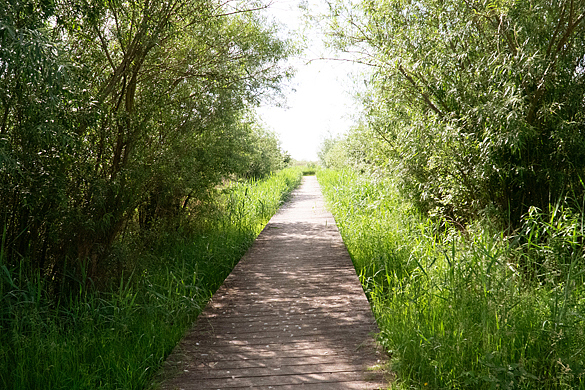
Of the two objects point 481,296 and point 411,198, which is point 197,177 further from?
point 481,296

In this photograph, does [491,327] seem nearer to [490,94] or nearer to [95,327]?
[490,94]

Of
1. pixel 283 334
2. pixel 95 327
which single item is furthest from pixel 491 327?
pixel 95 327

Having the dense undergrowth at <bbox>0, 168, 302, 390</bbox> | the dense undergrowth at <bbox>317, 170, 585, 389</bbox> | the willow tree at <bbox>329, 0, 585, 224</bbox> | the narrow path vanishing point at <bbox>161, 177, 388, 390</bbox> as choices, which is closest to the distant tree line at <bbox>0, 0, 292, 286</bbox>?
the dense undergrowth at <bbox>0, 168, 302, 390</bbox>

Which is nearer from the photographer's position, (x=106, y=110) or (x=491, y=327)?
(x=491, y=327)

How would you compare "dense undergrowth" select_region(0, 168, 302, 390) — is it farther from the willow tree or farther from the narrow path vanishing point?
the willow tree

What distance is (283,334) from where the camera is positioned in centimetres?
406

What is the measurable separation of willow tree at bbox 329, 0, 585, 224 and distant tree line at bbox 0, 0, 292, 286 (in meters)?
2.29

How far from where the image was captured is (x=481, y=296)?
11.5ft

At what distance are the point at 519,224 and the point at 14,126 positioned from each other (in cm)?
538

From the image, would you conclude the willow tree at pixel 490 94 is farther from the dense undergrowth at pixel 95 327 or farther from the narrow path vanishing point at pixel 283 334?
the dense undergrowth at pixel 95 327

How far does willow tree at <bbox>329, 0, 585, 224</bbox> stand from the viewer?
14.2 ft

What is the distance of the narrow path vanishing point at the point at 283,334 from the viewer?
10.7 feet

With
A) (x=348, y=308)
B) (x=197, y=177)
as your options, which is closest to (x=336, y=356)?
(x=348, y=308)

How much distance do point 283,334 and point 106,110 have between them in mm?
2930
